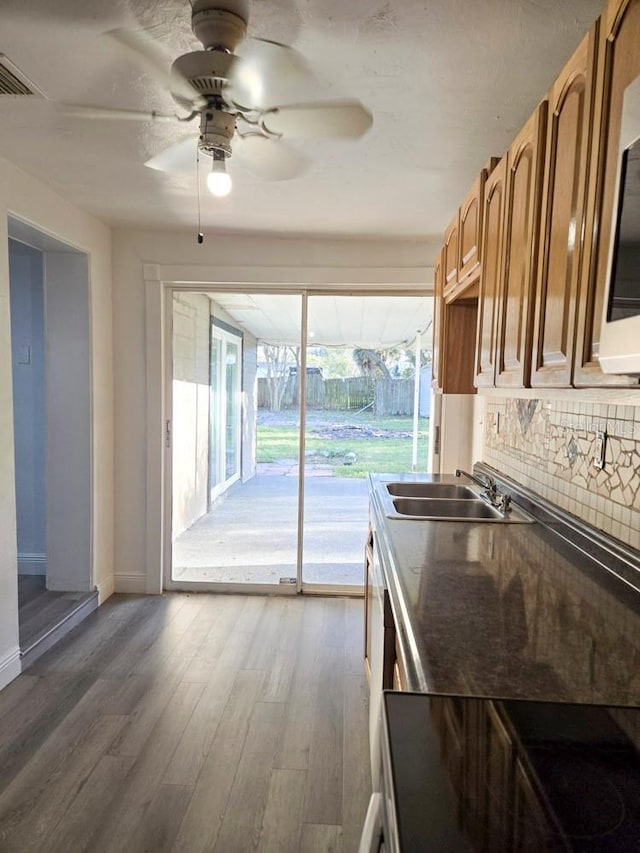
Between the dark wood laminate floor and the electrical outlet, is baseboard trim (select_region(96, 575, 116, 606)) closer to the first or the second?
the dark wood laminate floor

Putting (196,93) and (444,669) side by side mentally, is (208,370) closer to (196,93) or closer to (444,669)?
(196,93)

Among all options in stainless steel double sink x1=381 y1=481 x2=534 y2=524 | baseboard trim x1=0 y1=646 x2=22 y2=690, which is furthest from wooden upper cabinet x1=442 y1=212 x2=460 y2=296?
baseboard trim x1=0 y1=646 x2=22 y2=690

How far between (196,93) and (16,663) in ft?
8.77

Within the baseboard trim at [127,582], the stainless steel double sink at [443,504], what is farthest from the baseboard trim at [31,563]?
the stainless steel double sink at [443,504]

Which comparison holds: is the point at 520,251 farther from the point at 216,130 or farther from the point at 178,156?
the point at 178,156

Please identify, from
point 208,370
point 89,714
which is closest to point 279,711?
point 89,714

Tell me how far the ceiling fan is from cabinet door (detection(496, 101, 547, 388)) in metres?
0.50

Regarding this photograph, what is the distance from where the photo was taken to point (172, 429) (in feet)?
12.2

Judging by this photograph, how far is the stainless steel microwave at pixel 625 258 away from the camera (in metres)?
0.88

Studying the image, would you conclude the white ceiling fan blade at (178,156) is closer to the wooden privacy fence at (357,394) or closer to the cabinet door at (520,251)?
the cabinet door at (520,251)

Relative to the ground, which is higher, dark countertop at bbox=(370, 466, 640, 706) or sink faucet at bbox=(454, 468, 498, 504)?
sink faucet at bbox=(454, 468, 498, 504)

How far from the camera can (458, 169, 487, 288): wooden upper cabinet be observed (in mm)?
2043

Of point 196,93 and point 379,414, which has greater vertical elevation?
point 196,93

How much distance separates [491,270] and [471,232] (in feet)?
1.34
